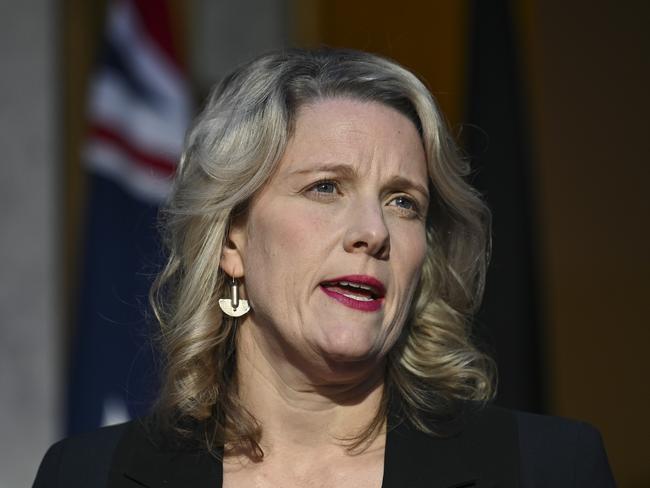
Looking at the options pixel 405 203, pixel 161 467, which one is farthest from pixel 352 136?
A: pixel 161 467

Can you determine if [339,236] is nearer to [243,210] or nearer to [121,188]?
[243,210]

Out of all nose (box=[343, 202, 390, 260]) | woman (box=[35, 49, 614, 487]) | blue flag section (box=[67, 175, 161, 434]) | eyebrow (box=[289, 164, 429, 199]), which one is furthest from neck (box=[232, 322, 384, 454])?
blue flag section (box=[67, 175, 161, 434])

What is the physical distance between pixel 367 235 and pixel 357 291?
14cm

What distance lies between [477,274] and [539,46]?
285 centimetres

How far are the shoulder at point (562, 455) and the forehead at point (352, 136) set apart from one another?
0.65 m

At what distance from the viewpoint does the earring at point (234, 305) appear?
2.68m

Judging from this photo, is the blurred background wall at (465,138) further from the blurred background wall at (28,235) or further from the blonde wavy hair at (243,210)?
the blonde wavy hair at (243,210)

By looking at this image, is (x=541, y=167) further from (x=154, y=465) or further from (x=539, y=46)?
(x=154, y=465)

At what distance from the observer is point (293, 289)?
2.46 m

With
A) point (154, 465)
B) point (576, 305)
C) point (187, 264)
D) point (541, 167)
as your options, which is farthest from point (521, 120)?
point (154, 465)

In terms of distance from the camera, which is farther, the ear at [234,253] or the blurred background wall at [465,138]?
the blurred background wall at [465,138]

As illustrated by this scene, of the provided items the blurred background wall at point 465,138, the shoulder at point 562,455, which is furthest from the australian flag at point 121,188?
the shoulder at point 562,455

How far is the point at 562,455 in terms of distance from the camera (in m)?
2.40

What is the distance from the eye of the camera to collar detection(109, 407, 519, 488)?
2424 millimetres
